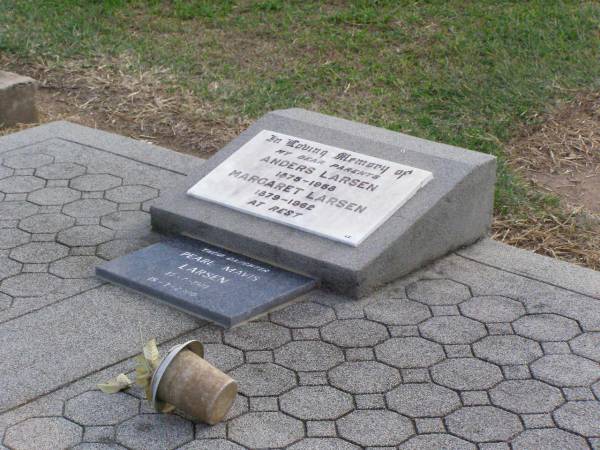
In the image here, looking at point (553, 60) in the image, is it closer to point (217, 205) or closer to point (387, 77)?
point (387, 77)

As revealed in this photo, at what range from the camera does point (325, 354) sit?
12.3ft

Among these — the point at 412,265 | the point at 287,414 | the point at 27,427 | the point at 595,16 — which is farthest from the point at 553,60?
the point at 27,427

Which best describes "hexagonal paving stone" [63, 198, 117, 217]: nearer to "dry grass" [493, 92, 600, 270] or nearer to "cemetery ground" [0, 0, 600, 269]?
"cemetery ground" [0, 0, 600, 269]

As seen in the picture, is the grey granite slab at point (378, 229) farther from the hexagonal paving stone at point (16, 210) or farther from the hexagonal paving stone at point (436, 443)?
the hexagonal paving stone at point (436, 443)

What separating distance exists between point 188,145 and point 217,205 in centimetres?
162

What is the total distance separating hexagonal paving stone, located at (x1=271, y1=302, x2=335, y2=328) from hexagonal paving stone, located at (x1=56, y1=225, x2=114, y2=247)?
105cm

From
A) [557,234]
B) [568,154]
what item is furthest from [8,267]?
[568,154]

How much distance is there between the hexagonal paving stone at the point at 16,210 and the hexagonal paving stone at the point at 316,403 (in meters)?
1.98

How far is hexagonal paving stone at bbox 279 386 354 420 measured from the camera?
3377 millimetres

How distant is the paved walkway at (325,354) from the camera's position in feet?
10.8

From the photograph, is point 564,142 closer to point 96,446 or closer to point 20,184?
point 20,184

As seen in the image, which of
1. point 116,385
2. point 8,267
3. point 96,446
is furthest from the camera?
point 8,267

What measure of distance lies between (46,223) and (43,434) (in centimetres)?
172

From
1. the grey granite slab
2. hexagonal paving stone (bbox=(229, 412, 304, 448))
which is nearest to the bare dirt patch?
the grey granite slab
